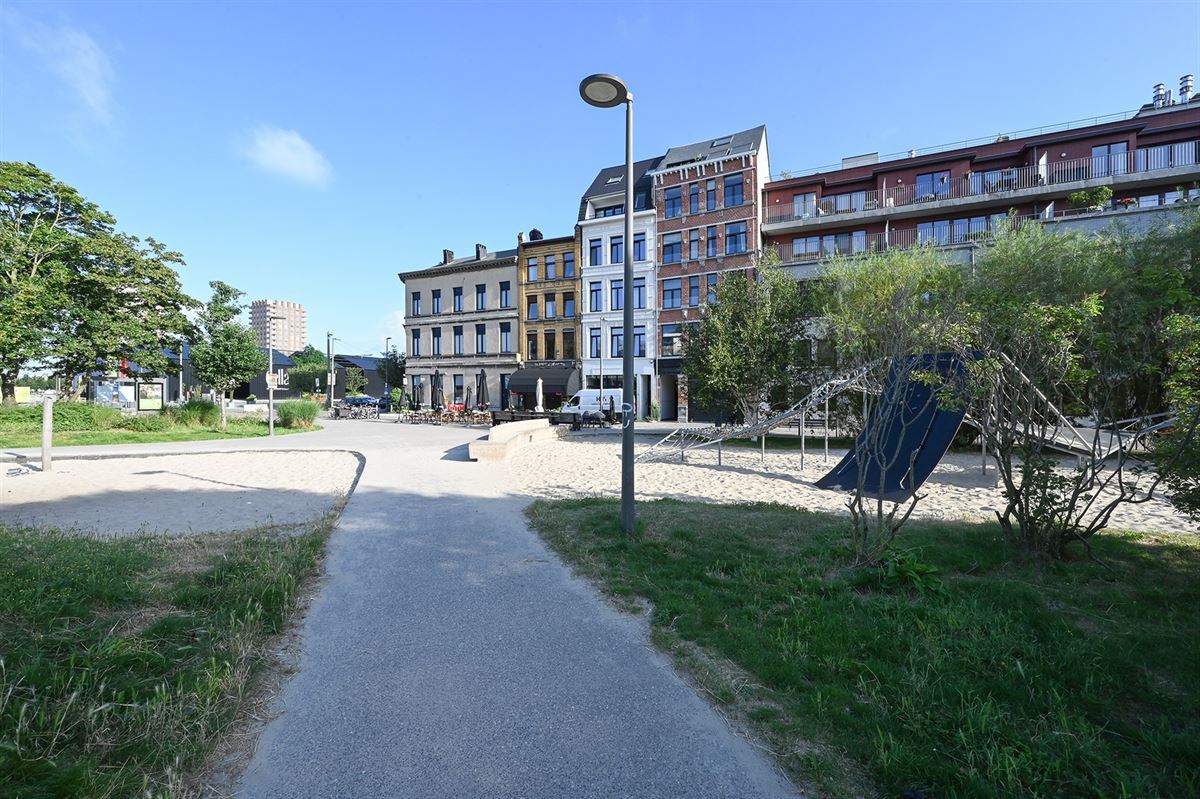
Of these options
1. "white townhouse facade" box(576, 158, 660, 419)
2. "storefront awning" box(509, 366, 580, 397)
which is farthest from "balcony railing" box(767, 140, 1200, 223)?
"storefront awning" box(509, 366, 580, 397)

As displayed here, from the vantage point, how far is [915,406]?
12.0m

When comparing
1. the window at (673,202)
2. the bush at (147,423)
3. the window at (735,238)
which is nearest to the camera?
the bush at (147,423)

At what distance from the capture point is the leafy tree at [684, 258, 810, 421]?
18.3 meters

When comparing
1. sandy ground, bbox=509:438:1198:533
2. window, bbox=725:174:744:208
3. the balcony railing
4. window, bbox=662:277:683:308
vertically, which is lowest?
sandy ground, bbox=509:438:1198:533

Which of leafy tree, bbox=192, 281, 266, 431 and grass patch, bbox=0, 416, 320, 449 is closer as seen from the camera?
grass patch, bbox=0, 416, 320, 449

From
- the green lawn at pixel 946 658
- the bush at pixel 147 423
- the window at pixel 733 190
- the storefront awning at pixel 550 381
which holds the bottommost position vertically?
the green lawn at pixel 946 658

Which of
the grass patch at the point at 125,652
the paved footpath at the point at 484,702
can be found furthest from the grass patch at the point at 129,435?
the paved footpath at the point at 484,702

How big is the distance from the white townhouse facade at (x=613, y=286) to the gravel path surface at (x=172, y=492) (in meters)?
23.9

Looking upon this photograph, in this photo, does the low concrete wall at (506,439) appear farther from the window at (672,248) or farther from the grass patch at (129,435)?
the window at (672,248)

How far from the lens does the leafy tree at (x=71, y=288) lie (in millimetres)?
21953

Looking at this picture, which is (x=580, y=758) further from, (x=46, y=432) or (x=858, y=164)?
(x=858, y=164)

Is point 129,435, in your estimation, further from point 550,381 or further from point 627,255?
point 550,381

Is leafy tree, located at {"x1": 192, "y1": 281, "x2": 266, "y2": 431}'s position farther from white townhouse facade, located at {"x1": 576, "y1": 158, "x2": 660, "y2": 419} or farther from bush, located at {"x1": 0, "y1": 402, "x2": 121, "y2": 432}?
white townhouse facade, located at {"x1": 576, "y1": 158, "x2": 660, "y2": 419}

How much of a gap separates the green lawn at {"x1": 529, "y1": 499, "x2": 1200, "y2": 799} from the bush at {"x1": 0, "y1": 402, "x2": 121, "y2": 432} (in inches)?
1007
